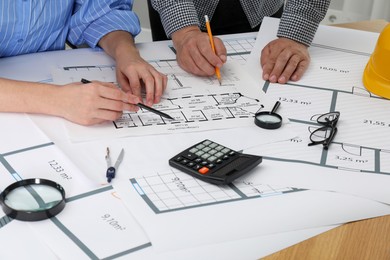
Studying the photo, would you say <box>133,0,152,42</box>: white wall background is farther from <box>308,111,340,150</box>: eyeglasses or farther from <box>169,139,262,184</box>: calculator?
<box>169,139,262,184</box>: calculator

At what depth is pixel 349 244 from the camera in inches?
34.6

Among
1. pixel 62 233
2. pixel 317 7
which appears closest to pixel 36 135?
pixel 62 233

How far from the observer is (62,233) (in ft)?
2.73

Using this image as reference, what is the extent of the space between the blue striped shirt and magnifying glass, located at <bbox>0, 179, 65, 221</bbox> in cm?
60

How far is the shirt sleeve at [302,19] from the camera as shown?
5.04ft

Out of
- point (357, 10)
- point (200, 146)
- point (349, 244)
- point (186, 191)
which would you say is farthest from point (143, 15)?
point (349, 244)

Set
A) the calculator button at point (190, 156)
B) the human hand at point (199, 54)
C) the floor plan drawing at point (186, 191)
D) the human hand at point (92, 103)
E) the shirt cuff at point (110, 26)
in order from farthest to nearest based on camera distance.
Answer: the shirt cuff at point (110, 26)
the human hand at point (199, 54)
the human hand at point (92, 103)
the calculator button at point (190, 156)
the floor plan drawing at point (186, 191)

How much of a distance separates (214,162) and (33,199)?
308mm

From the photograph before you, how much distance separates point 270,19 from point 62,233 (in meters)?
1.11

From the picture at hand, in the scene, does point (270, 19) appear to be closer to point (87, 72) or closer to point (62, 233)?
point (87, 72)

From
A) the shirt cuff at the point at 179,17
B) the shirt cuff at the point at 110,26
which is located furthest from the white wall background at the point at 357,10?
the shirt cuff at the point at 110,26

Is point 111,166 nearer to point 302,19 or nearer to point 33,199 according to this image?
point 33,199

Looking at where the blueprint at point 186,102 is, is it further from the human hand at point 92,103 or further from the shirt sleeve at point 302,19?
the shirt sleeve at point 302,19

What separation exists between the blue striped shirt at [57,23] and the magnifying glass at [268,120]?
1.69 ft
